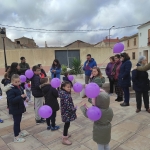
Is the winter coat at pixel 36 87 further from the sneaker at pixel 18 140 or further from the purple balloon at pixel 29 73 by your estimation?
the sneaker at pixel 18 140

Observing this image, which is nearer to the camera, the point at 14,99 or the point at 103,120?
the point at 103,120

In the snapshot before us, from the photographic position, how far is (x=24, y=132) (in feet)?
10.8

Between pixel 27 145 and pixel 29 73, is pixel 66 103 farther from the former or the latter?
pixel 29 73

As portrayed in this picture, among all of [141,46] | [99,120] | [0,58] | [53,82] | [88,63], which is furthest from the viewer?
[141,46]

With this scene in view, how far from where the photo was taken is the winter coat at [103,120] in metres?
1.99

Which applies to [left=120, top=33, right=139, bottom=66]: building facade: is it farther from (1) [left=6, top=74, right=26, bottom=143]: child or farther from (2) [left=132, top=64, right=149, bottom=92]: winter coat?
(1) [left=6, top=74, right=26, bottom=143]: child

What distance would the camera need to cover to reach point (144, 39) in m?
28.6

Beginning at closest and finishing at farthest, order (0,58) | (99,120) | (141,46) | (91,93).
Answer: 1. (91,93)
2. (99,120)
3. (0,58)
4. (141,46)

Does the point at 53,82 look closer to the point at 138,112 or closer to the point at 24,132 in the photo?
the point at 24,132

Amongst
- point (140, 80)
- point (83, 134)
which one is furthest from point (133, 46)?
point (83, 134)

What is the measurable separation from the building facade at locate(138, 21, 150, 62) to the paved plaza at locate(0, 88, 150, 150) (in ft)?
86.4

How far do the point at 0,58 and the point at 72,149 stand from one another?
A: 20.3 metres

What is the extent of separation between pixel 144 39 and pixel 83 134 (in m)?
29.4

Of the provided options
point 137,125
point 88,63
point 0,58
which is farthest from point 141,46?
point 137,125
